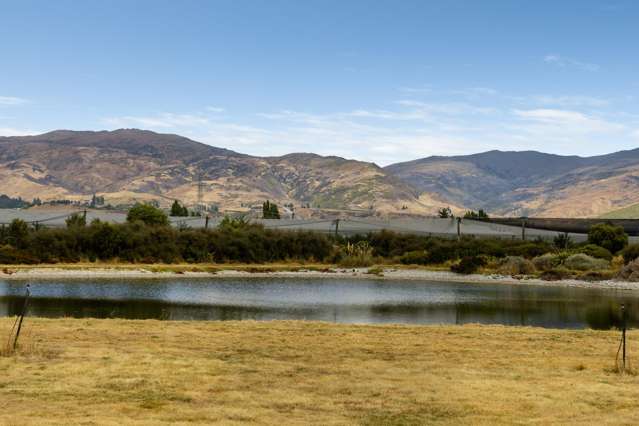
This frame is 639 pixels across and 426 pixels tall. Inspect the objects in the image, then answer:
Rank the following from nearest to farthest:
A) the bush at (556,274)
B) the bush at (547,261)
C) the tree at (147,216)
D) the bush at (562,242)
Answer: the bush at (556,274)
the bush at (547,261)
the bush at (562,242)
the tree at (147,216)

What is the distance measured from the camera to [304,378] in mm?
15633

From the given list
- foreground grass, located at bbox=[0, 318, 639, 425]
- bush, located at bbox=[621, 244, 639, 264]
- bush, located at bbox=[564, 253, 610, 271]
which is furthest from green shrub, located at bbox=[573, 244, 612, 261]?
foreground grass, located at bbox=[0, 318, 639, 425]

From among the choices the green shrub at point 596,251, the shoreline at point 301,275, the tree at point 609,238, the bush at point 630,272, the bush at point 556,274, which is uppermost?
the tree at point 609,238

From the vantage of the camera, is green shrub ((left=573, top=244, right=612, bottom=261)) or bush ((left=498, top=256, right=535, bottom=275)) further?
green shrub ((left=573, top=244, right=612, bottom=261))

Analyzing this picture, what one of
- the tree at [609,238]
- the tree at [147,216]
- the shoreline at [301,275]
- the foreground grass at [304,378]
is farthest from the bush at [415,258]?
the foreground grass at [304,378]

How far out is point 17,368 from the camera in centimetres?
1572

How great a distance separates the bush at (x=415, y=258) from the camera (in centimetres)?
7444

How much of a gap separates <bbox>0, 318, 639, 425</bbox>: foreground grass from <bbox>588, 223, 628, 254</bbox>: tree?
53988 millimetres

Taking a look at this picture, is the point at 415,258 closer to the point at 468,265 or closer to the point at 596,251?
the point at 468,265

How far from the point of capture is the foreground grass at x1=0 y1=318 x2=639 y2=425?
1255cm

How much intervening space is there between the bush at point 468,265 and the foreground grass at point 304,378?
4395 centimetres

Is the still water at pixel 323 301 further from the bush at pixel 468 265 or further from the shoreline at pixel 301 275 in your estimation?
the bush at pixel 468 265

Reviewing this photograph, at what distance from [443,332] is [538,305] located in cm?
1947

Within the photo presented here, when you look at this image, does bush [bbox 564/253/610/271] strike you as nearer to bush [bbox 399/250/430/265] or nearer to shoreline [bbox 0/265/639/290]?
shoreline [bbox 0/265/639/290]
